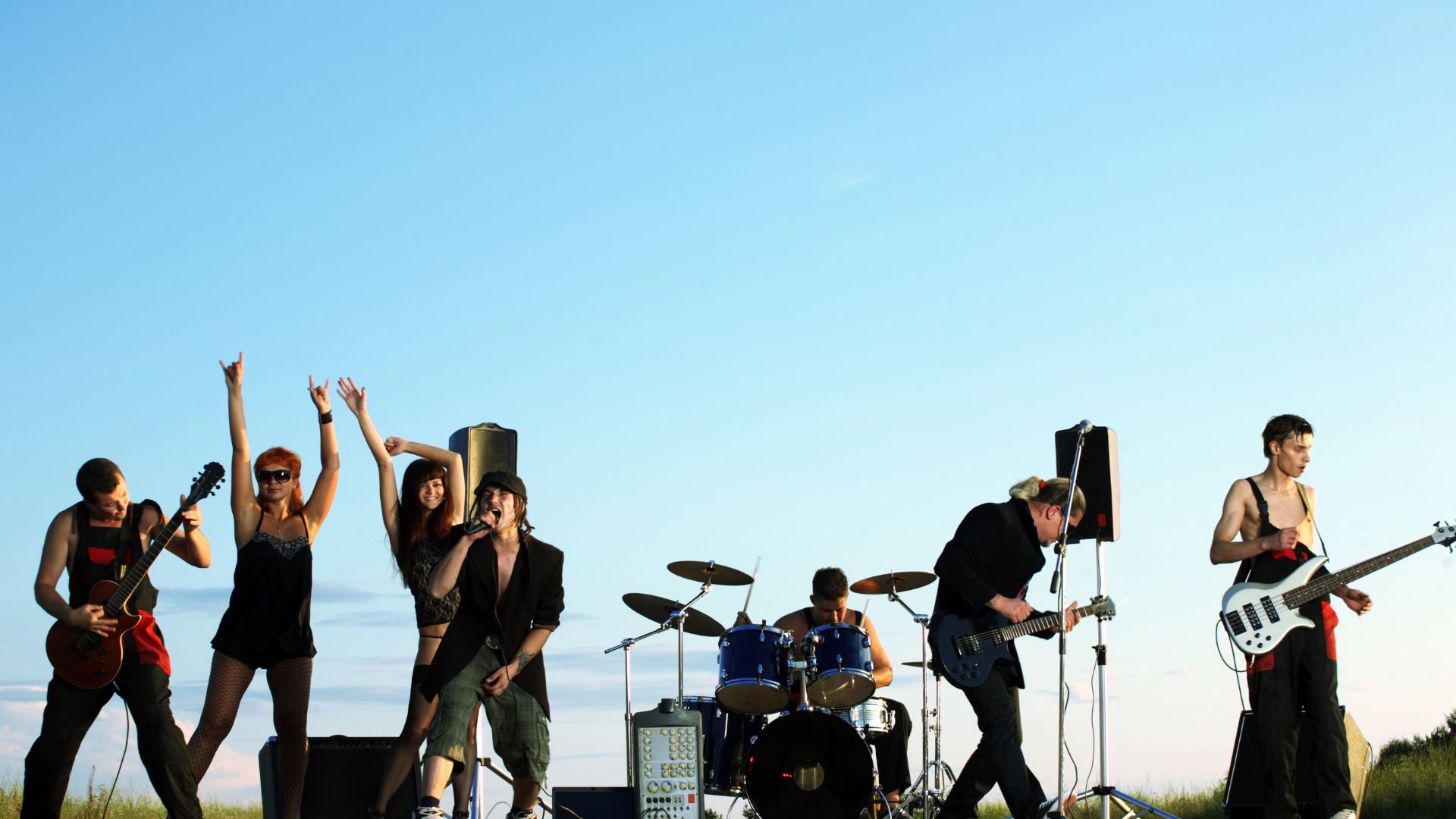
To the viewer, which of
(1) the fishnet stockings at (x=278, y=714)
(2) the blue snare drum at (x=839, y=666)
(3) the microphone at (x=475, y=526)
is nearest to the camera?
(3) the microphone at (x=475, y=526)

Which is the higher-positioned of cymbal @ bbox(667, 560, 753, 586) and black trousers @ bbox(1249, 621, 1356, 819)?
cymbal @ bbox(667, 560, 753, 586)

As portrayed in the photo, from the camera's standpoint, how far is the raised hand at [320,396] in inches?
316

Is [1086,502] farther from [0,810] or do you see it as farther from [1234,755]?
[0,810]

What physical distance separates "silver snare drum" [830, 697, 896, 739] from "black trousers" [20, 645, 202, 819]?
4428mm

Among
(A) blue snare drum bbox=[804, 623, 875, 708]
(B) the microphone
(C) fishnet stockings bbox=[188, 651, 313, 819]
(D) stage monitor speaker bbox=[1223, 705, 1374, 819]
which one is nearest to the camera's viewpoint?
(B) the microphone

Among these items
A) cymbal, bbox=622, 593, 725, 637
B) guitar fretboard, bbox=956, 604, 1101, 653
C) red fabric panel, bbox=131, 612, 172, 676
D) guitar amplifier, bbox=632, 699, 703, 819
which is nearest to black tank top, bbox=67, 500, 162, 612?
red fabric panel, bbox=131, 612, 172, 676

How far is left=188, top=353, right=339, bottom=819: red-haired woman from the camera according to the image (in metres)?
7.37

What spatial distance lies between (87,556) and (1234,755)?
634cm

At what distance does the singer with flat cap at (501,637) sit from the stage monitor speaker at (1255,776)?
13.1 ft

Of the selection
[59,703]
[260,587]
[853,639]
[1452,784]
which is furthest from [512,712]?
[1452,784]

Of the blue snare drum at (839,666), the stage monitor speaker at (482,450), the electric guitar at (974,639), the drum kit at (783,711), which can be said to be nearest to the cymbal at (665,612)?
the drum kit at (783,711)

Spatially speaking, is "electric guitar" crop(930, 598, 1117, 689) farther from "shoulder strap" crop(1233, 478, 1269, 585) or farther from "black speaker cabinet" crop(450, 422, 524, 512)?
"black speaker cabinet" crop(450, 422, 524, 512)

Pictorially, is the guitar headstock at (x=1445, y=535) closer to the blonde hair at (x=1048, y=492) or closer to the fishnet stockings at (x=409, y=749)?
the blonde hair at (x=1048, y=492)

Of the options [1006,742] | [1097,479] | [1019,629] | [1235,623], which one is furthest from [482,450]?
[1235,623]
